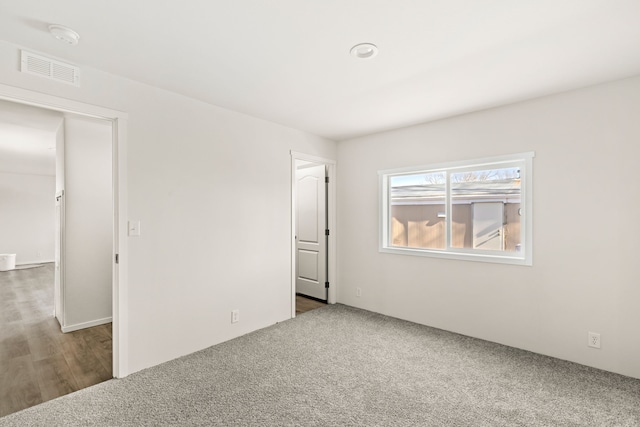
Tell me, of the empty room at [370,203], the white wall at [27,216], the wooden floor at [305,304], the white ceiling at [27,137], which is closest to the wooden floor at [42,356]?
the empty room at [370,203]

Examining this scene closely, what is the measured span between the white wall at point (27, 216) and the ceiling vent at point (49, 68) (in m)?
8.61

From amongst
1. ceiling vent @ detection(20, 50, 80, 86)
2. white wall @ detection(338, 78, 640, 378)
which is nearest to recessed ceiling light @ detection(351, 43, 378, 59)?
white wall @ detection(338, 78, 640, 378)

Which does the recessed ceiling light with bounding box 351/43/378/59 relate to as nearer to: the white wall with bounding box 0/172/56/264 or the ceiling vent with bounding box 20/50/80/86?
the ceiling vent with bounding box 20/50/80/86

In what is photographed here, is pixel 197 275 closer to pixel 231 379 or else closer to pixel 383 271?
pixel 231 379

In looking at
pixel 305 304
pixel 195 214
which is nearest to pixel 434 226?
pixel 305 304

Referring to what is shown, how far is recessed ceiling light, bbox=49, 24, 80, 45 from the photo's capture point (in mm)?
1834

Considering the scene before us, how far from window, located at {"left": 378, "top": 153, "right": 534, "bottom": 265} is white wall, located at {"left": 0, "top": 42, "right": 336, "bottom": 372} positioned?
1.45 metres

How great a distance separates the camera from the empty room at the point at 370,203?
194cm

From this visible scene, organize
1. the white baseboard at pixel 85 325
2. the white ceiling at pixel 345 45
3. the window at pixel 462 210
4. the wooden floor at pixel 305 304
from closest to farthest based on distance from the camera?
the white ceiling at pixel 345 45 < the window at pixel 462 210 < the white baseboard at pixel 85 325 < the wooden floor at pixel 305 304

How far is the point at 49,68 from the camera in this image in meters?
2.16

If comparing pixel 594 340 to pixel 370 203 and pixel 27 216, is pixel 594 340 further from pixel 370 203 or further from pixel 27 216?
pixel 27 216

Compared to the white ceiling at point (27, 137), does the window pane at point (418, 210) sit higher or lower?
lower

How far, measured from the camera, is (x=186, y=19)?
176 cm

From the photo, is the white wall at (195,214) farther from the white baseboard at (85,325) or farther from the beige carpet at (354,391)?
the white baseboard at (85,325)
